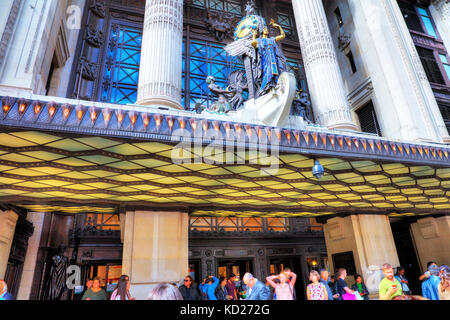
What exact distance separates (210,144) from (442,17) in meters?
22.2

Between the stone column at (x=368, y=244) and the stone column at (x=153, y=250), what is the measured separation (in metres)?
7.03

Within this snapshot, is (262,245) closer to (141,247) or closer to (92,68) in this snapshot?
(141,247)

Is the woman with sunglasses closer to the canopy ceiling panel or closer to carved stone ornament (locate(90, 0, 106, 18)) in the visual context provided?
the canopy ceiling panel

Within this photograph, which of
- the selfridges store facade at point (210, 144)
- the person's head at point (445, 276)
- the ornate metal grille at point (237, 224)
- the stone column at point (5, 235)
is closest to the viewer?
the person's head at point (445, 276)

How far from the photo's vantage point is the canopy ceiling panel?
16.6 feet

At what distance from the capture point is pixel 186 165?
6789mm

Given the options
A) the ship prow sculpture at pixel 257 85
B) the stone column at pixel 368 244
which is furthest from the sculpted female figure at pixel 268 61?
the stone column at pixel 368 244

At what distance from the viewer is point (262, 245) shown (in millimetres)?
15805

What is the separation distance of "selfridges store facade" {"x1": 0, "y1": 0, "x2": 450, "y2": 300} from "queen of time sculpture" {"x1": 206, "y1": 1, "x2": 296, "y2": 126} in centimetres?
6

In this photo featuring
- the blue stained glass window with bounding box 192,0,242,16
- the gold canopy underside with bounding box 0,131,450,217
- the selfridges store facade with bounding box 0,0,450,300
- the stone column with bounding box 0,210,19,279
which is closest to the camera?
the gold canopy underside with bounding box 0,131,450,217

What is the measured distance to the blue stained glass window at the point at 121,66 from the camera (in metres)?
14.9

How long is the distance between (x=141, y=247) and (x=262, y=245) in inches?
332

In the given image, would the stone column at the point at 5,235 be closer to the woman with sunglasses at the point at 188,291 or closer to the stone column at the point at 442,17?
the woman with sunglasses at the point at 188,291

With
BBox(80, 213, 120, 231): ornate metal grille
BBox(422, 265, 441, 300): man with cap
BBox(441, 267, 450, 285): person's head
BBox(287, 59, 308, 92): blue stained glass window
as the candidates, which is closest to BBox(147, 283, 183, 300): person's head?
BBox(441, 267, 450, 285): person's head
